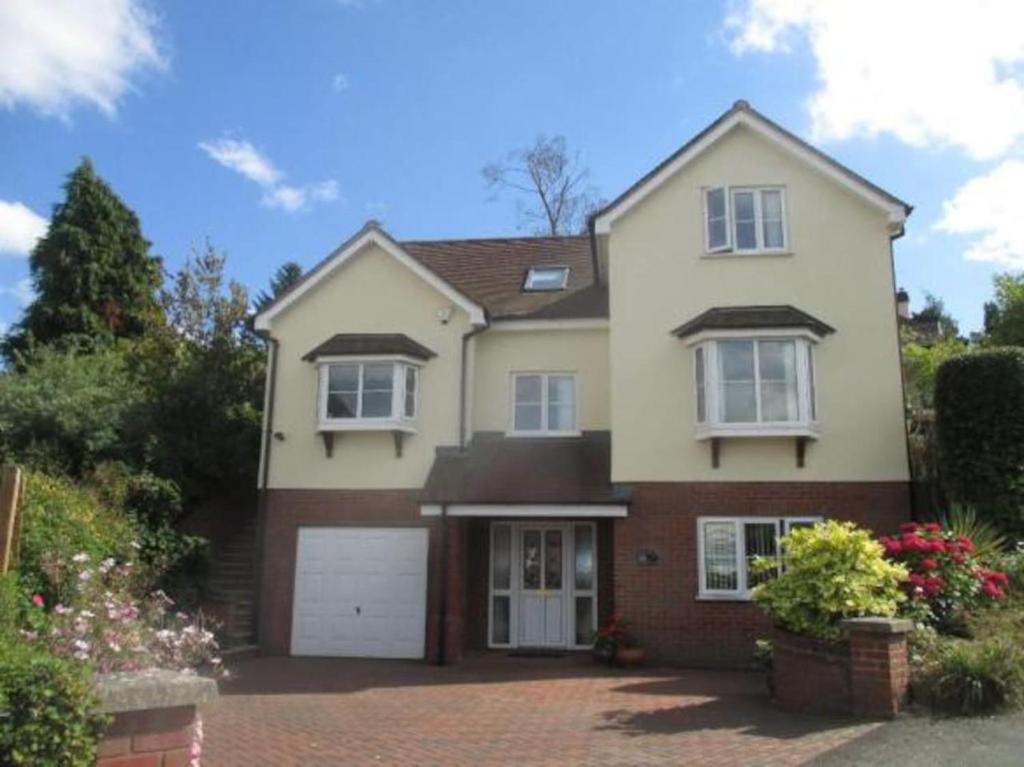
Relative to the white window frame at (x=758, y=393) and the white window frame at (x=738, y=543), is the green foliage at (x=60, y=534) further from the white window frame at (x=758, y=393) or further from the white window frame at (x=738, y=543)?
the white window frame at (x=758, y=393)

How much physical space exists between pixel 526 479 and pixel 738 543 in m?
3.75

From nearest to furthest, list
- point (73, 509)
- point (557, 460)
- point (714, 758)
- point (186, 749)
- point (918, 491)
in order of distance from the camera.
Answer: point (186, 749)
point (714, 758)
point (73, 509)
point (918, 491)
point (557, 460)

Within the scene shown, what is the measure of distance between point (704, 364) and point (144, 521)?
10635 mm

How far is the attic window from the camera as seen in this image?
64.6ft

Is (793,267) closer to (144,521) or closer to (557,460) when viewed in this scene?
(557,460)

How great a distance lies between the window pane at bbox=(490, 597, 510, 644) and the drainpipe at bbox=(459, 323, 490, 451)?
116 inches

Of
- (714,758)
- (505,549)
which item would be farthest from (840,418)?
(714,758)

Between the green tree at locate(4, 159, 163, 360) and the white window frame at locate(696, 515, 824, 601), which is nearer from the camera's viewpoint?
the white window frame at locate(696, 515, 824, 601)

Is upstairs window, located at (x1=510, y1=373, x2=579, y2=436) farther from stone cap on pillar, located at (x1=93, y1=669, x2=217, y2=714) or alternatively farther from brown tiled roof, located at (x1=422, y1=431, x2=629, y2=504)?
stone cap on pillar, located at (x1=93, y1=669, x2=217, y2=714)

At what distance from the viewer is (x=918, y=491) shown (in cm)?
1581

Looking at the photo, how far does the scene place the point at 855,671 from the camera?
9.36m

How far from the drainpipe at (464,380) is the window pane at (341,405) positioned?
1.97 m

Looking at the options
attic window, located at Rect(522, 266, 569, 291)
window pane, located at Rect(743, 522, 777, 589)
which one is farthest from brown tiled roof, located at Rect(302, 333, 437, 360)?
window pane, located at Rect(743, 522, 777, 589)

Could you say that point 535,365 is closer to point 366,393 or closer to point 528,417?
point 528,417
